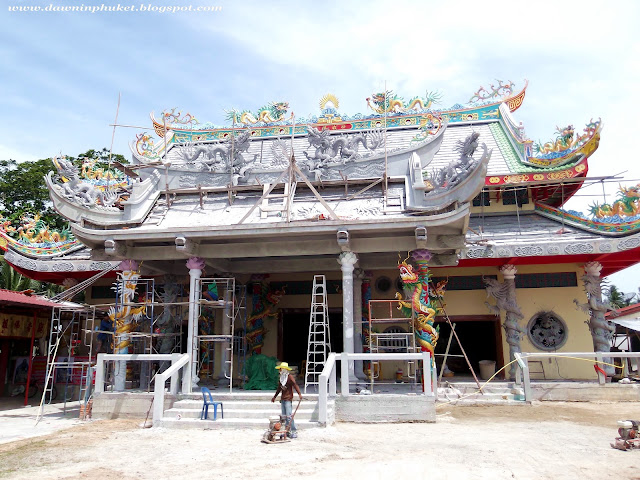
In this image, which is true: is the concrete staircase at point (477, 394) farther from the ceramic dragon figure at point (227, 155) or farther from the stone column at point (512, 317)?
the ceramic dragon figure at point (227, 155)

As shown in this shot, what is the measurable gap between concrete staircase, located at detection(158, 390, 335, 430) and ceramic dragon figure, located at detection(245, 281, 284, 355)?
407 cm

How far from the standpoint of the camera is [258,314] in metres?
14.2

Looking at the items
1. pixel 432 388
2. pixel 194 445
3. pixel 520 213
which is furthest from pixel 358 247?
pixel 520 213

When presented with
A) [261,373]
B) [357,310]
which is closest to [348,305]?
[357,310]

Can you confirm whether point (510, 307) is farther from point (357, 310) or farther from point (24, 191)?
point (24, 191)

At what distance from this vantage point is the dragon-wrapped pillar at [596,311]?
43.3 ft

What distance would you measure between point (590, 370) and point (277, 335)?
8.52 meters

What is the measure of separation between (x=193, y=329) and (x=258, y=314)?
12.5 feet

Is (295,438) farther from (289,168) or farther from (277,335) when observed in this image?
(277,335)

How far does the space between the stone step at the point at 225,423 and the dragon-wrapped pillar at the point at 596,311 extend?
852cm

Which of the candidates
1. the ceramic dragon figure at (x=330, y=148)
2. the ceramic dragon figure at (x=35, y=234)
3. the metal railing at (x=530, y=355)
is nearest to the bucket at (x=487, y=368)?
the metal railing at (x=530, y=355)

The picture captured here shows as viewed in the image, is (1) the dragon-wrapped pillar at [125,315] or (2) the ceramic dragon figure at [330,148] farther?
(2) the ceramic dragon figure at [330,148]

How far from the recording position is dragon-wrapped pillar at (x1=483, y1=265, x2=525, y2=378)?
13812 mm

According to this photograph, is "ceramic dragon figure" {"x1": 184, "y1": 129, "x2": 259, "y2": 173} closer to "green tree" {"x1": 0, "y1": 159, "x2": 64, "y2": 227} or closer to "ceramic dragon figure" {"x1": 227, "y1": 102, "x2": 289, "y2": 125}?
"ceramic dragon figure" {"x1": 227, "y1": 102, "x2": 289, "y2": 125}
